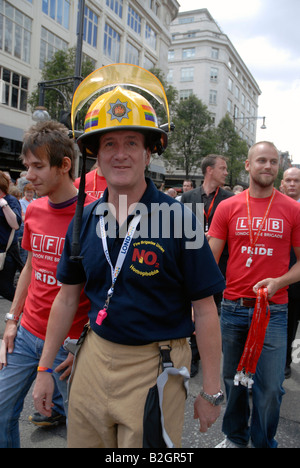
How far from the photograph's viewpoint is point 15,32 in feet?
67.4

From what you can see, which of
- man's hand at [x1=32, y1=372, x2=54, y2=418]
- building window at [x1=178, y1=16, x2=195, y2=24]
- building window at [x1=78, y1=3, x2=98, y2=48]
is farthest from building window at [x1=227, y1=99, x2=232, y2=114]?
man's hand at [x1=32, y1=372, x2=54, y2=418]

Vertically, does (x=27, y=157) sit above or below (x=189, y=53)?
below

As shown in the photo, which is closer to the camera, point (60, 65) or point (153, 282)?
point (153, 282)

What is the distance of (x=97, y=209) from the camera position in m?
1.69

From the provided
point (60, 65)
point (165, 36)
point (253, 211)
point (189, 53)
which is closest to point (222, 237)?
point (253, 211)

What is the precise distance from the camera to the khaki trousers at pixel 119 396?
55.7 inches

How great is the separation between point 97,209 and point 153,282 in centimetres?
46

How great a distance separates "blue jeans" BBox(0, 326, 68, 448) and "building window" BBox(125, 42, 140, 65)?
34.2 m

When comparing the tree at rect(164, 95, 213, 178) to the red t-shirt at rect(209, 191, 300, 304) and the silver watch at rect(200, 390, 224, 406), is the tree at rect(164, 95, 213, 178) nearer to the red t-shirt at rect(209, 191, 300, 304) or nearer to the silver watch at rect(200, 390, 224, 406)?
the red t-shirt at rect(209, 191, 300, 304)

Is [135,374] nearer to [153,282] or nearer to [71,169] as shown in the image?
[153,282]

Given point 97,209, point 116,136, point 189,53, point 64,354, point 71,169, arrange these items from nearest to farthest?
point 116,136
point 97,209
point 64,354
point 71,169
point 189,53

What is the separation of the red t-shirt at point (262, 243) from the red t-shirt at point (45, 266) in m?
1.13

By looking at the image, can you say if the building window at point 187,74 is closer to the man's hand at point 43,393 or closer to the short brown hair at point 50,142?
the short brown hair at point 50,142

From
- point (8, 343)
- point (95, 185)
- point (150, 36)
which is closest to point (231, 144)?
point (150, 36)
